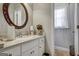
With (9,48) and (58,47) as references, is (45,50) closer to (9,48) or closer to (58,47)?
(58,47)

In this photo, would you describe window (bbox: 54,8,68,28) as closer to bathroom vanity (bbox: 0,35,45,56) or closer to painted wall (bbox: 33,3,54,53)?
painted wall (bbox: 33,3,54,53)

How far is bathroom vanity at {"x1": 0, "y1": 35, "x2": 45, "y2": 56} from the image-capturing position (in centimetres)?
88

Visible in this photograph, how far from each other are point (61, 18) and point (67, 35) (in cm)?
17

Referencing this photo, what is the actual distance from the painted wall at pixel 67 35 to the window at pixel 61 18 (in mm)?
37

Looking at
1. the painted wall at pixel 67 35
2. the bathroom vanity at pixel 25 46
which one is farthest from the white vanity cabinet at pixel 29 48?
the painted wall at pixel 67 35

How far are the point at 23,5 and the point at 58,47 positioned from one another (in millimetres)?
509

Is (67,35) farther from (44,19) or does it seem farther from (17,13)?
(17,13)

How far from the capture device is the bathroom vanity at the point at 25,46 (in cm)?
88

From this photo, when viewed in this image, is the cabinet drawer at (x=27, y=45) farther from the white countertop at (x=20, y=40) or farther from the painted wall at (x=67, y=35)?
the painted wall at (x=67, y=35)

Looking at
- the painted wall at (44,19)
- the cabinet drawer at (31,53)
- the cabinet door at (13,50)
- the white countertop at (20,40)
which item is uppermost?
the painted wall at (44,19)

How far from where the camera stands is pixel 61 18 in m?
1.00

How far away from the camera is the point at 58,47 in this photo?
1014 mm

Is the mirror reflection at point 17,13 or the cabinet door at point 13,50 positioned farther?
the mirror reflection at point 17,13

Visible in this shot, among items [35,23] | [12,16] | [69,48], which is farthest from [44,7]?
[69,48]
